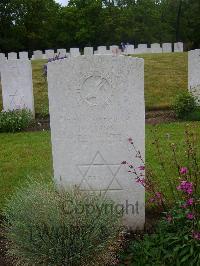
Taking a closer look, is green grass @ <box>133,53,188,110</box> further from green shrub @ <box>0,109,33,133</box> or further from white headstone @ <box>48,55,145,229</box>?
white headstone @ <box>48,55,145,229</box>

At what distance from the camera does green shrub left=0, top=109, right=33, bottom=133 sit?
1039 cm

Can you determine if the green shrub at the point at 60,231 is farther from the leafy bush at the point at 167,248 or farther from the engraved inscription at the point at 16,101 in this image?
the engraved inscription at the point at 16,101

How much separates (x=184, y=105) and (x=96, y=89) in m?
6.95

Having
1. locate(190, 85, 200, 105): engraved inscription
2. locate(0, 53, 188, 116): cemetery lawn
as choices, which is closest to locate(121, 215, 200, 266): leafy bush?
locate(190, 85, 200, 105): engraved inscription

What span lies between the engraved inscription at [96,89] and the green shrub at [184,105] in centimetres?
690

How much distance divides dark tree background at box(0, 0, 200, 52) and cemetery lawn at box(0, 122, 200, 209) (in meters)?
31.2

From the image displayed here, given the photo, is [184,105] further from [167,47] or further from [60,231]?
[167,47]

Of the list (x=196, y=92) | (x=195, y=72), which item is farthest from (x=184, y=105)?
(x=195, y=72)

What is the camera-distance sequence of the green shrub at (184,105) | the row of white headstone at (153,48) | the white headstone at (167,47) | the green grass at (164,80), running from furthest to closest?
the white headstone at (167,47) < the row of white headstone at (153,48) < the green grass at (164,80) < the green shrub at (184,105)

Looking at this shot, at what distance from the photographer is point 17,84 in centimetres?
1126

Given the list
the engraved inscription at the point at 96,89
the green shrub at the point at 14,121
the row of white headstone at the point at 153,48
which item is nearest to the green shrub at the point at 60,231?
the engraved inscription at the point at 96,89

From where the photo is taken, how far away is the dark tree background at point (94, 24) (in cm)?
4041

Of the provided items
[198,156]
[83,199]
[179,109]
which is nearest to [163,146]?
[198,156]

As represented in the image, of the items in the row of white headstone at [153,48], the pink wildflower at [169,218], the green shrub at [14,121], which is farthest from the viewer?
the row of white headstone at [153,48]
